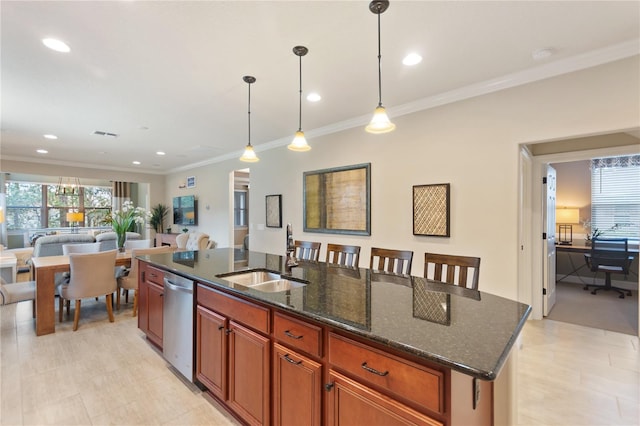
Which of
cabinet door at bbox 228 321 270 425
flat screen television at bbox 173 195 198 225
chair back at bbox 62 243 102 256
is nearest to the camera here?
cabinet door at bbox 228 321 270 425

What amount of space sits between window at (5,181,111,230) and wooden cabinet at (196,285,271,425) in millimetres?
10339

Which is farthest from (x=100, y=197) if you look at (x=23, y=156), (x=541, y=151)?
(x=541, y=151)

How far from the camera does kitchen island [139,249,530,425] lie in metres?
1.01

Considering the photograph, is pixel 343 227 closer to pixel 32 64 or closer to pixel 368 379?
pixel 368 379

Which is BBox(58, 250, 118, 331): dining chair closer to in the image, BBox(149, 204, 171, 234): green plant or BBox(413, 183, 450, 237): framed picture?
BBox(413, 183, 450, 237): framed picture

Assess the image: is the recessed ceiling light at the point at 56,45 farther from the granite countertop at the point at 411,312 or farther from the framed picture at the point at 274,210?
the framed picture at the point at 274,210

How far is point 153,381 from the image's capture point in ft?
7.97

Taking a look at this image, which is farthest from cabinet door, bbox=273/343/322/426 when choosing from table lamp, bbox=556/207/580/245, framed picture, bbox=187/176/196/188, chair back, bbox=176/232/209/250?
framed picture, bbox=187/176/196/188

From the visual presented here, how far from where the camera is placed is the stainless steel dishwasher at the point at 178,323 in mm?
2260

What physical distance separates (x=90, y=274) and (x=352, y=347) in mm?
3704

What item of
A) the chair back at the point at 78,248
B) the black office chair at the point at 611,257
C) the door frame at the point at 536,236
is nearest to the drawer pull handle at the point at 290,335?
the door frame at the point at 536,236

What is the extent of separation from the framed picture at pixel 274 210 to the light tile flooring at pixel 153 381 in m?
2.73

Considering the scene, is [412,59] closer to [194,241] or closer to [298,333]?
[298,333]

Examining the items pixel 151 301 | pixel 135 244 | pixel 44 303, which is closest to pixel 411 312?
pixel 151 301
